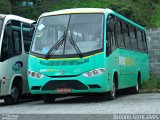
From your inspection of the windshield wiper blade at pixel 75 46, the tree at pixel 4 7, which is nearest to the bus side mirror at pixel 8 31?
the windshield wiper blade at pixel 75 46

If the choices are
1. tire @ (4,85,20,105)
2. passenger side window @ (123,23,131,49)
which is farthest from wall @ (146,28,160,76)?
tire @ (4,85,20,105)

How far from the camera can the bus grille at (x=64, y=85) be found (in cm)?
1466

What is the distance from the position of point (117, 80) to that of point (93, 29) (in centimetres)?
235

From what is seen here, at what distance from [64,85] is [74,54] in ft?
3.25

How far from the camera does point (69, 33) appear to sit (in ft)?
50.1

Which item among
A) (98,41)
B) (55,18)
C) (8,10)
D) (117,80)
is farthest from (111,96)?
(8,10)

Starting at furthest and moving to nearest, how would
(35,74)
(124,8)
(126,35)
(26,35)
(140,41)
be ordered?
(124,8) < (140,41) < (126,35) < (26,35) < (35,74)

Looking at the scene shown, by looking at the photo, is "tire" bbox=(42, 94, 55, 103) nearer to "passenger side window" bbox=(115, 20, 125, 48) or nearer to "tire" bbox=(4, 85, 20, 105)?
"tire" bbox=(4, 85, 20, 105)

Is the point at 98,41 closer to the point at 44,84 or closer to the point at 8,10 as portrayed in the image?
the point at 44,84

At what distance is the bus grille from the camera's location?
1466 cm

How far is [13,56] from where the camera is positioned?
1619 cm

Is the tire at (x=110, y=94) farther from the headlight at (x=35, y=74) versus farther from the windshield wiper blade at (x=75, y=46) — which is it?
the headlight at (x=35, y=74)

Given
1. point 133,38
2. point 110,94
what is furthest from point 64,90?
point 133,38

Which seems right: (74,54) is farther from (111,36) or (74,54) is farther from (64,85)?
(111,36)
